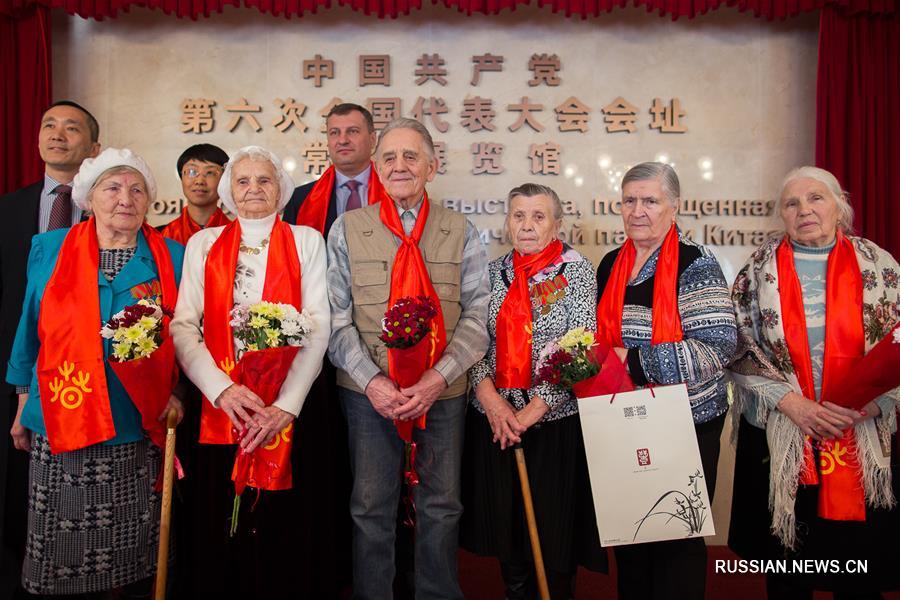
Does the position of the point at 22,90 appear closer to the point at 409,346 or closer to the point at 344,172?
the point at 344,172

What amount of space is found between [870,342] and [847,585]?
0.83 metres

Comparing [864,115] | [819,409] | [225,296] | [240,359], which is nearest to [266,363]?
[240,359]

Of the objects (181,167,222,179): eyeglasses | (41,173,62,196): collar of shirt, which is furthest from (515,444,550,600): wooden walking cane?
(41,173,62,196): collar of shirt

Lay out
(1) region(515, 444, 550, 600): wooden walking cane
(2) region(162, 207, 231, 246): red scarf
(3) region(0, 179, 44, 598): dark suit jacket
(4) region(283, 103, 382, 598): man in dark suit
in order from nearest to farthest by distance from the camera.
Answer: (1) region(515, 444, 550, 600): wooden walking cane < (4) region(283, 103, 382, 598): man in dark suit < (3) region(0, 179, 44, 598): dark suit jacket < (2) region(162, 207, 231, 246): red scarf

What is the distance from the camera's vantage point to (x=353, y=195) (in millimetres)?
3072

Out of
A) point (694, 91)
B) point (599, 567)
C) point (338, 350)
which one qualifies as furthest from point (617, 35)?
point (599, 567)

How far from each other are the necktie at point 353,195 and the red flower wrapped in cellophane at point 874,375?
2129mm

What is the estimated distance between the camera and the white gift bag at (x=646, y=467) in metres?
1.99

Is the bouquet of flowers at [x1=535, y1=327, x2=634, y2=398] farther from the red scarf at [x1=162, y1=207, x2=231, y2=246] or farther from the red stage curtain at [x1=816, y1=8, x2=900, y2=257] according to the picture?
the red stage curtain at [x1=816, y1=8, x2=900, y2=257]

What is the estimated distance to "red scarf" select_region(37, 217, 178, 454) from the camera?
1.99m

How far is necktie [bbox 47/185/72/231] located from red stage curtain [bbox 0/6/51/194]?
1.04m

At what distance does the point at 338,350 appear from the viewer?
7.07 ft

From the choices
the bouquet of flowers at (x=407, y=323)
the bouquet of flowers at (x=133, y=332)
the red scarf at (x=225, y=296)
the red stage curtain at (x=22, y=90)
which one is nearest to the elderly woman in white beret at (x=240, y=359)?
the red scarf at (x=225, y=296)

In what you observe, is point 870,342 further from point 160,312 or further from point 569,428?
point 160,312
